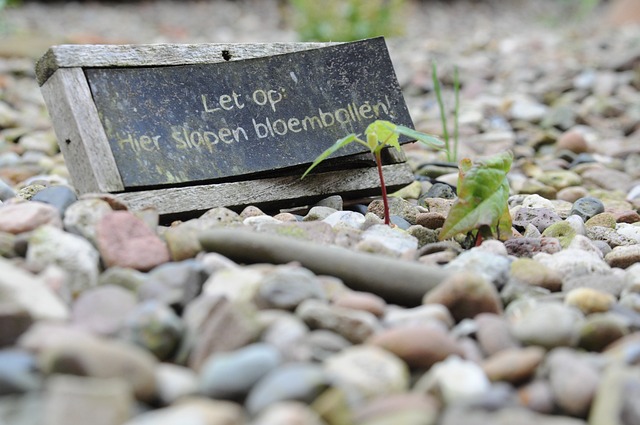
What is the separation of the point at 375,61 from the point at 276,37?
150 inches

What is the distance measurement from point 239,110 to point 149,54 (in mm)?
281

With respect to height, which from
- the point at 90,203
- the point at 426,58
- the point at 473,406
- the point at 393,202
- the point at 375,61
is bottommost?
the point at 473,406

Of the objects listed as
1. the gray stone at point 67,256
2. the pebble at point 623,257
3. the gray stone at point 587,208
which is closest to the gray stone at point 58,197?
the gray stone at point 67,256

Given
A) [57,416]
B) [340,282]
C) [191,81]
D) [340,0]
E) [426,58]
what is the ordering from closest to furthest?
[57,416] < [340,282] < [191,81] < [426,58] < [340,0]

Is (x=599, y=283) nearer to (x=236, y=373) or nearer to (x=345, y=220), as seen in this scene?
(x=345, y=220)

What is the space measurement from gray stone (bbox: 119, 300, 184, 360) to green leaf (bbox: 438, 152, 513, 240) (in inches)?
30.1

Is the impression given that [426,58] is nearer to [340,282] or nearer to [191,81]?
[191,81]

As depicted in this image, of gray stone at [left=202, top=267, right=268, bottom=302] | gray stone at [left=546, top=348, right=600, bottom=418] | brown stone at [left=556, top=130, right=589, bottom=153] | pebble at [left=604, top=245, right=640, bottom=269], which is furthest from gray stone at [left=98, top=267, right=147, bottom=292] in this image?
brown stone at [left=556, top=130, right=589, bottom=153]

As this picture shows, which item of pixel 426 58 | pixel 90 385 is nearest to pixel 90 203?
pixel 90 385

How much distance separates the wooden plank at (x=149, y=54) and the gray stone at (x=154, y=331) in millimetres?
985

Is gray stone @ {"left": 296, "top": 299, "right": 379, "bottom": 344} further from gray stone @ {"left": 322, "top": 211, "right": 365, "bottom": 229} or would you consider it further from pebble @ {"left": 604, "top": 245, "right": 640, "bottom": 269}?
pebble @ {"left": 604, "top": 245, "right": 640, "bottom": 269}

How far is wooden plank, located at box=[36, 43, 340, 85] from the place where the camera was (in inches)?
71.4

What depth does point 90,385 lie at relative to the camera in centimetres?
88

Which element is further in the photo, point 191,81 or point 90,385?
point 191,81
